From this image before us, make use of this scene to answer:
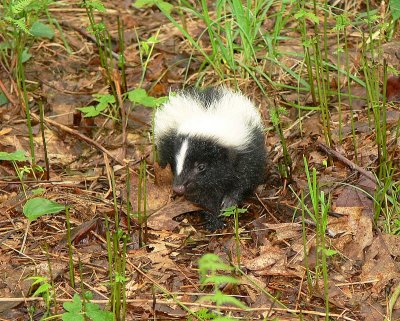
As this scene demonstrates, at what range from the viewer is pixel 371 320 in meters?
4.64

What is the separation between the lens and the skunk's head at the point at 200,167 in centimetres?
571

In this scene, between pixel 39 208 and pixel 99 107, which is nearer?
pixel 39 208

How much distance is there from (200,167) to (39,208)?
1.21m

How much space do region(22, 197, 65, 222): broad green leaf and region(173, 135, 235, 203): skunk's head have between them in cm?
89

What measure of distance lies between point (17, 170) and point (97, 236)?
897 millimetres

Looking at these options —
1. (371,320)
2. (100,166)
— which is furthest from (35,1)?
(371,320)

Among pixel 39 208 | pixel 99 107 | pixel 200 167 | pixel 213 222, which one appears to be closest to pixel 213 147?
pixel 200 167

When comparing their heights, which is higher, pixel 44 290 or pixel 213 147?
pixel 213 147

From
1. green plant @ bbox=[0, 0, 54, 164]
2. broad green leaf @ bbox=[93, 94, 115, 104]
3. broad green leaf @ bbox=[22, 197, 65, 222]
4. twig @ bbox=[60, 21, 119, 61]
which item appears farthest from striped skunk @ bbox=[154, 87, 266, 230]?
twig @ bbox=[60, 21, 119, 61]

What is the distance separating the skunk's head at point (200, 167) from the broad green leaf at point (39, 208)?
0.89 meters

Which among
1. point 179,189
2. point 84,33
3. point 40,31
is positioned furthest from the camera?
point 84,33

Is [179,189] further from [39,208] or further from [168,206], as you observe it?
[39,208]

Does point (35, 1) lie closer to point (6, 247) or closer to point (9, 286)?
point (6, 247)

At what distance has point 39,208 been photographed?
5203 mm
